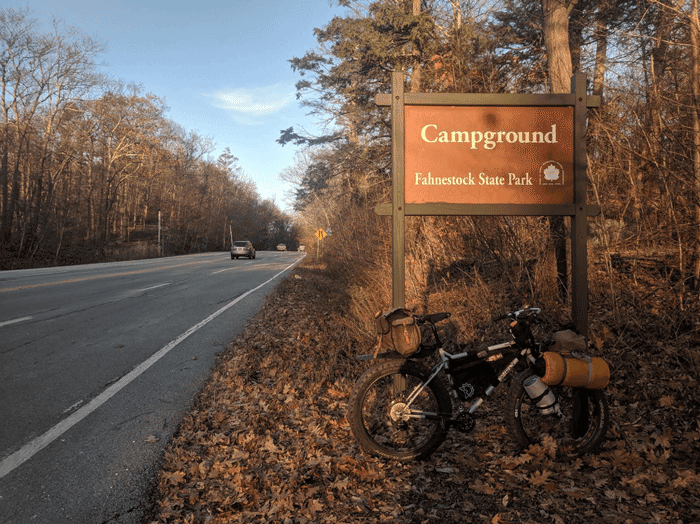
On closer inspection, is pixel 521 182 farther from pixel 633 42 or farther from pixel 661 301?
pixel 633 42

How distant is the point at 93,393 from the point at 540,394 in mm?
4550

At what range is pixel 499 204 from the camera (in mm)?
4242

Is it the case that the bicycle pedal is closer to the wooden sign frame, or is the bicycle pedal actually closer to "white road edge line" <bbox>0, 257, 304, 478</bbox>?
the wooden sign frame

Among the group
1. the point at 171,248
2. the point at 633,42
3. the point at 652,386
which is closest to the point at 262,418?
the point at 652,386

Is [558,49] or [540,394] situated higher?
[558,49]

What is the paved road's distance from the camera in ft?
10.1

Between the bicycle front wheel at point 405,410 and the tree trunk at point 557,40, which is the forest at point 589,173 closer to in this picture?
the tree trunk at point 557,40

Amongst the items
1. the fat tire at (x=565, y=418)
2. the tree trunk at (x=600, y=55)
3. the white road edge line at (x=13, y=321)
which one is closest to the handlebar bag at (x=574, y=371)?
the fat tire at (x=565, y=418)

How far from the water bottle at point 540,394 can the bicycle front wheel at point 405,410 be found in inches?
24.5

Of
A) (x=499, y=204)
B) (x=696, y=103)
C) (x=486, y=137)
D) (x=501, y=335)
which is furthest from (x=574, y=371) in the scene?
(x=696, y=103)

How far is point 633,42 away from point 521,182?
4.77 m

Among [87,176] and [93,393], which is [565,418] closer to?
[93,393]

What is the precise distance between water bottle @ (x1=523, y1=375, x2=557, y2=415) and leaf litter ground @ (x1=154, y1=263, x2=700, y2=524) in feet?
0.95

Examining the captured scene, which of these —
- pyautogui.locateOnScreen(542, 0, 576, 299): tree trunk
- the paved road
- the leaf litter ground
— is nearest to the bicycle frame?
the leaf litter ground
